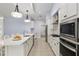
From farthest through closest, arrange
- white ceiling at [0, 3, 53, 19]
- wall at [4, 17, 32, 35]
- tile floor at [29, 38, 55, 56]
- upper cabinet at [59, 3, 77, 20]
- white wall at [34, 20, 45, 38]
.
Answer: white wall at [34, 20, 45, 38] < wall at [4, 17, 32, 35] < white ceiling at [0, 3, 53, 19] < tile floor at [29, 38, 55, 56] < upper cabinet at [59, 3, 77, 20]

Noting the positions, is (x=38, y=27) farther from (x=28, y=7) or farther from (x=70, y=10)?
(x=70, y=10)

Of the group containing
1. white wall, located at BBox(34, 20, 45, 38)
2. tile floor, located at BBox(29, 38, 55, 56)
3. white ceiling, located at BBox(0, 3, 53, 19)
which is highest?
white ceiling, located at BBox(0, 3, 53, 19)

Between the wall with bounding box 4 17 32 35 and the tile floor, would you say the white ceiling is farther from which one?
the wall with bounding box 4 17 32 35

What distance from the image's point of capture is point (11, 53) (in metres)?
3.29

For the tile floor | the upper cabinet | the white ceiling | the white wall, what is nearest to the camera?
the upper cabinet

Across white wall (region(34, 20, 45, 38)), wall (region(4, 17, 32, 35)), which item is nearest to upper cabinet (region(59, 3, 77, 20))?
wall (region(4, 17, 32, 35))

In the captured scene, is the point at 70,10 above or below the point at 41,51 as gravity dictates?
above

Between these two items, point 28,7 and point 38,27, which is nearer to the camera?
point 28,7

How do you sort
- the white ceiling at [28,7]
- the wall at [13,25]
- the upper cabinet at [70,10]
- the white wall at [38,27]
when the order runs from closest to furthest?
the upper cabinet at [70,10], the white ceiling at [28,7], the wall at [13,25], the white wall at [38,27]

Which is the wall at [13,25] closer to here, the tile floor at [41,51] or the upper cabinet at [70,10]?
the tile floor at [41,51]

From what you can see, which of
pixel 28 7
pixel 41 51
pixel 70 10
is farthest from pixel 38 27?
pixel 70 10

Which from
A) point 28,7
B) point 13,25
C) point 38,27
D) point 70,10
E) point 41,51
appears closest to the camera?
point 70,10

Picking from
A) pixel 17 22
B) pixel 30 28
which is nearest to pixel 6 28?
pixel 17 22

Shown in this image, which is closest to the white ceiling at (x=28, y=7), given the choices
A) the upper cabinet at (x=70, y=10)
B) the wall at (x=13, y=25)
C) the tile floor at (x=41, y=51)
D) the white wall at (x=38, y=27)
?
the tile floor at (x=41, y=51)
